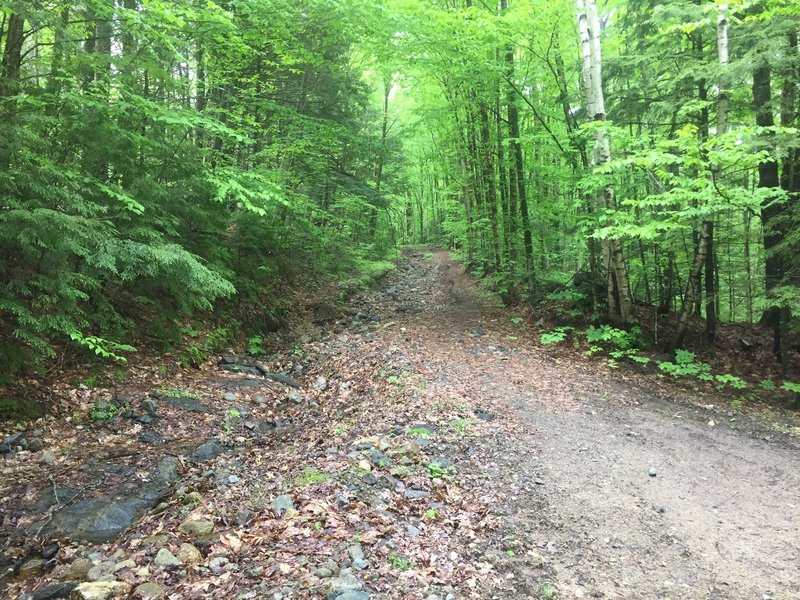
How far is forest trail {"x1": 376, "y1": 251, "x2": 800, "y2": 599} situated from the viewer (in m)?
3.89

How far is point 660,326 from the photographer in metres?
11.3

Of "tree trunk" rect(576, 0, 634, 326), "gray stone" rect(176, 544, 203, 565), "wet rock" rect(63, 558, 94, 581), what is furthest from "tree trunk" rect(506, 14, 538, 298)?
"wet rock" rect(63, 558, 94, 581)

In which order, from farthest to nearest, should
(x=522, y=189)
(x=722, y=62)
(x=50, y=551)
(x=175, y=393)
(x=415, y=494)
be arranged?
1. (x=522, y=189)
2. (x=722, y=62)
3. (x=175, y=393)
4. (x=415, y=494)
5. (x=50, y=551)

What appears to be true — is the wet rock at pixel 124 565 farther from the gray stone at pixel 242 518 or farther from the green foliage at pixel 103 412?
the green foliage at pixel 103 412

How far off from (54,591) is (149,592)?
80 centimetres

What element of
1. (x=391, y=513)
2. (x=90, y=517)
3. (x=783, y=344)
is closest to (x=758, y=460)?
(x=783, y=344)

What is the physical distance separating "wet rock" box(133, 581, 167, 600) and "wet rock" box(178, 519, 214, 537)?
70 centimetres

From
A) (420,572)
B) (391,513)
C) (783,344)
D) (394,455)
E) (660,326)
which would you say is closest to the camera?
(420,572)

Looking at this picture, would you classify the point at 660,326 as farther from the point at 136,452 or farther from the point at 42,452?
the point at 42,452

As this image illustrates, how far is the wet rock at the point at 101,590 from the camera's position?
3480 mm

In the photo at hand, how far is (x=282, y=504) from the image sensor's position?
15.4ft

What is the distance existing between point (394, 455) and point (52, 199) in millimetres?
5151

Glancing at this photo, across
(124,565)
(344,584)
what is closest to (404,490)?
(344,584)

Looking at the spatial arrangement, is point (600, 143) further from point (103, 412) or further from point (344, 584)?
point (103, 412)
